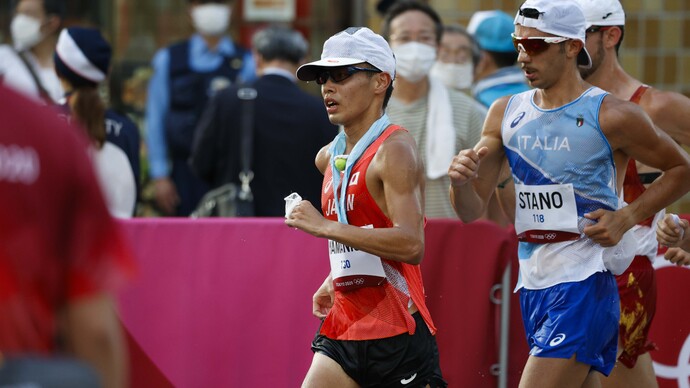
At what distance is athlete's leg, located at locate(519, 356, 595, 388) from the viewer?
16.3 feet

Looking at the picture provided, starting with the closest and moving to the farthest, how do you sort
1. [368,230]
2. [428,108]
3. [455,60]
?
[368,230] < [428,108] < [455,60]

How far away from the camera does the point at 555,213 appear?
5.12m

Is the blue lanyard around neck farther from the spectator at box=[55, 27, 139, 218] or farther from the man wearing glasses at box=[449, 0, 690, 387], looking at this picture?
the spectator at box=[55, 27, 139, 218]

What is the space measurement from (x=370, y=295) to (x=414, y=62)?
2.85 m

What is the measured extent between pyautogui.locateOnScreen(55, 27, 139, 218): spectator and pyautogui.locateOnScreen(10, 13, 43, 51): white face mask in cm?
171

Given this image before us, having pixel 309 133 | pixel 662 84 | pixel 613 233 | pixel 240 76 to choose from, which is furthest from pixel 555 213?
pixel 662 84

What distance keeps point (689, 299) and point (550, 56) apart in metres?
1.81

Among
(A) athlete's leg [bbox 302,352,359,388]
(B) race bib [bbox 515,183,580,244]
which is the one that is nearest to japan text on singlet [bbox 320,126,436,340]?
(A) athlete's leg [bbox 302,352,359,388]

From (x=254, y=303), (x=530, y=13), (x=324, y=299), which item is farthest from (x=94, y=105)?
(x=530, y=13)

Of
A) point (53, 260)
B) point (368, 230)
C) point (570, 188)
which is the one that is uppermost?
point (53, 260)

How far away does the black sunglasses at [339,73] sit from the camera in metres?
4.88

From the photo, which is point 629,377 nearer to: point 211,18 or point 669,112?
point 669,112

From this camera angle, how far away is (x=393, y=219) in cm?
457

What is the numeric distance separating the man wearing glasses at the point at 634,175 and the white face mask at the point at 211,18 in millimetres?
4045
